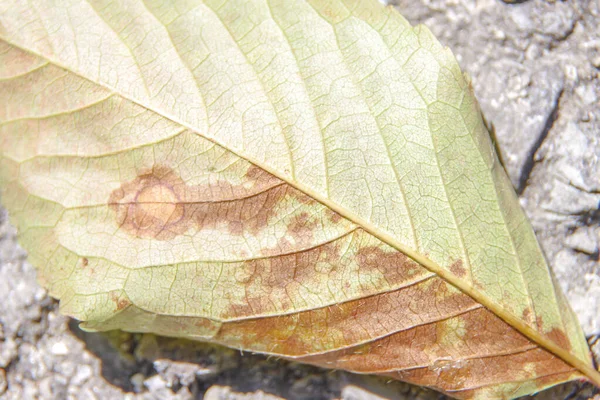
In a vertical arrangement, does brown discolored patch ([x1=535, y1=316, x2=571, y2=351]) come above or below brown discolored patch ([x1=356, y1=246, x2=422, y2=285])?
below

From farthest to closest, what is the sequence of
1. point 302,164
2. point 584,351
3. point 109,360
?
point 109,360, point 584,351, point 302,164

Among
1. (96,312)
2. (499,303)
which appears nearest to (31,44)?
(96,312)

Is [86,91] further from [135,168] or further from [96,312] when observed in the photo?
[96,312]

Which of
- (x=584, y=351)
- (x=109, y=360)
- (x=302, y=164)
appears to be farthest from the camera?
(x=109, y=360)

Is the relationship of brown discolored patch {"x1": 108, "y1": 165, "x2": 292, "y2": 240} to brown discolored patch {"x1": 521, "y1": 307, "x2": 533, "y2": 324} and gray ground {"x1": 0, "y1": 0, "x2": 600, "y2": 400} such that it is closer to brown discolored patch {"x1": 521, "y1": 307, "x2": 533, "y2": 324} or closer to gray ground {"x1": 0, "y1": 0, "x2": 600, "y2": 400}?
gray ground {"x1": 0, "y1": 0, "x2": 600, "y2": 400}

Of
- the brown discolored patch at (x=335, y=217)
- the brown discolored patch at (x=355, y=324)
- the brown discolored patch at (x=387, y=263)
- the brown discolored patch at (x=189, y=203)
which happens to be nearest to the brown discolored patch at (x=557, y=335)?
the brown discolored patch at (x=355, y=324)

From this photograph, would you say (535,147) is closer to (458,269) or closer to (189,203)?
(458,269)

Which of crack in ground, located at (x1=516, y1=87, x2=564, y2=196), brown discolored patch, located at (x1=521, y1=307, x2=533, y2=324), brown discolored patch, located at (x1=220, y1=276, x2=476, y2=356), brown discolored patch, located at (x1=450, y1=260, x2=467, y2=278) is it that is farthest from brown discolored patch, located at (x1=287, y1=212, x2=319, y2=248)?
crack in ground, located at (x1=516, y1=87, x2=564, y2=196)

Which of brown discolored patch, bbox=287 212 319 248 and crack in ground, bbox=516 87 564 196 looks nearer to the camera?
brown discolored patch, bbox=287 212 319 248
